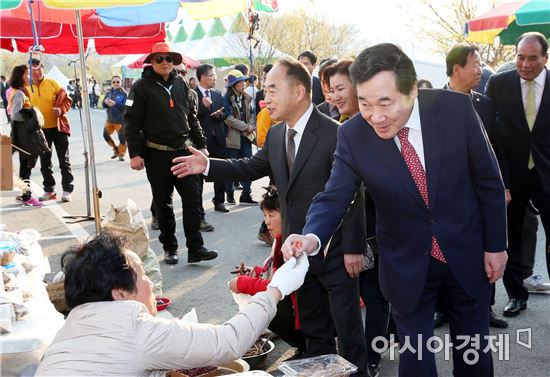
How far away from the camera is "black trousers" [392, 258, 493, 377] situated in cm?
307

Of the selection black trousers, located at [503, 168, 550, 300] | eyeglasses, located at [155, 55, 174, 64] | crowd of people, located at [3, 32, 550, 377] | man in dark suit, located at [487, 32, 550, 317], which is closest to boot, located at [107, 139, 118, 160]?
eyeglasses, located at [155, 55, 174, 64]

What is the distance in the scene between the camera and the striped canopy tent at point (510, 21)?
8859mm

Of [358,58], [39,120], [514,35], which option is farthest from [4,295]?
[514,35]

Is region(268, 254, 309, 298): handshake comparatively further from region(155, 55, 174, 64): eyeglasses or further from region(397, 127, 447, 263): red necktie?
region(155, 55, 174, 64): eyeglasses

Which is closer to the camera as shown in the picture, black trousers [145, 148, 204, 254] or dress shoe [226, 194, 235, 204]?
black trousers [145, 148, 204, 254]

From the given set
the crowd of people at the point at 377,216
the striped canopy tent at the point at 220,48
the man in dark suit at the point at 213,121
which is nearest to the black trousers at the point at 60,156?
the man in dark suit at the point at 213,121

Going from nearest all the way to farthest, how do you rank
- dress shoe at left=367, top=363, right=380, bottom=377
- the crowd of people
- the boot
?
the crowd of people
dress shoe at left=367, top=363, right=380, bottom=377
the boot

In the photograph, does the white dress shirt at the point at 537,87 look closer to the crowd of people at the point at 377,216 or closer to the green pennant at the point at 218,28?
the crowd of people at the point at 377,216

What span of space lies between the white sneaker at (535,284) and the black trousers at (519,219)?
0.48m

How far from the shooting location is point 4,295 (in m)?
3.67

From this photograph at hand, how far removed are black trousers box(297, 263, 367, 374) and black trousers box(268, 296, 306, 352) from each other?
0.31 metres

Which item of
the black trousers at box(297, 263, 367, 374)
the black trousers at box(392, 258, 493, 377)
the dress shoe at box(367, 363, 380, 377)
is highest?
the black trousers at box(392, 258, 493, 377)

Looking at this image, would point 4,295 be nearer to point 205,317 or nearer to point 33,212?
point 205,317

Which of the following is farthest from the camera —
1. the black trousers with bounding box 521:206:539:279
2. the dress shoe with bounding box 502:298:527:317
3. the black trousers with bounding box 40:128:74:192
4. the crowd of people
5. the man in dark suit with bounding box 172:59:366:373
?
the black trousers with bounding box 40:128:74:192
